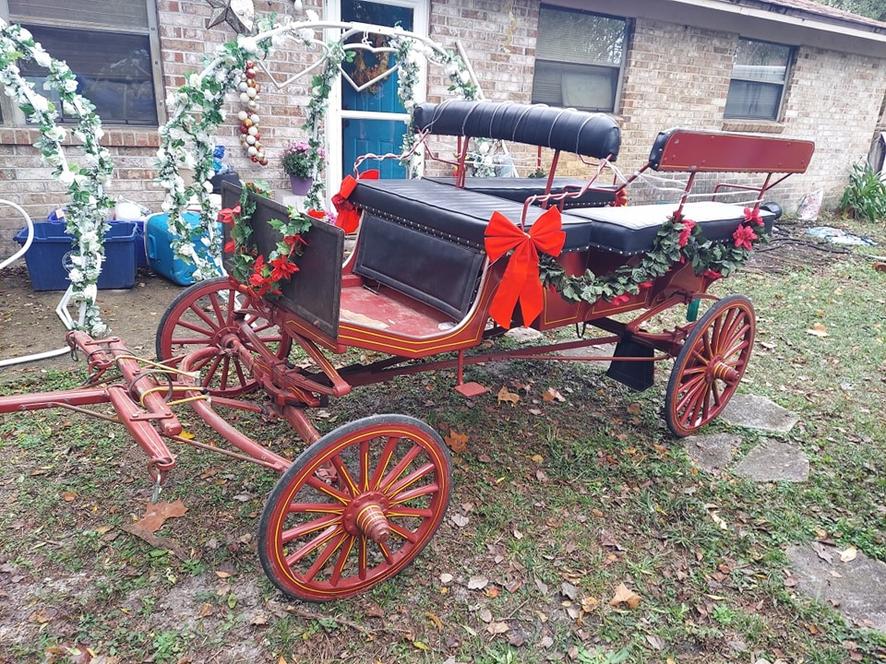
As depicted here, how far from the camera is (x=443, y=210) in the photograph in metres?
3.08

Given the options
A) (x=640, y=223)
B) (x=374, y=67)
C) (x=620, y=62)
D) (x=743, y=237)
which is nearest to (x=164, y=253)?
(x=374, y=67)

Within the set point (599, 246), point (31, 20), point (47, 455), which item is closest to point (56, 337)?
point (47, 455)

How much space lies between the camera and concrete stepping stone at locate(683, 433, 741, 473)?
12.1 feet

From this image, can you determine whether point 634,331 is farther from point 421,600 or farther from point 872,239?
point 872,239

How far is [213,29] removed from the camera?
19.8 feet

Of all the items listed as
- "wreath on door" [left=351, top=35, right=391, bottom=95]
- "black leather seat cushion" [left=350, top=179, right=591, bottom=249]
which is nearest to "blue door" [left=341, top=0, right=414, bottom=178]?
"wreath on door" [left=351, top=35, right=391, bottom=95]

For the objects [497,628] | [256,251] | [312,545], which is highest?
[256,251]

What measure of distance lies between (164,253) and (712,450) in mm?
4806

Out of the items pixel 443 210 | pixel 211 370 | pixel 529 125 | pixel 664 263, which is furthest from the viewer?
pixel 211 370

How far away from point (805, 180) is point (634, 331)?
34.1 ft

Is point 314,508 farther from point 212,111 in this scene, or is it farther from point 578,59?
point 578,59

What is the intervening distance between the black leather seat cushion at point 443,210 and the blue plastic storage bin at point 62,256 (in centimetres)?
286

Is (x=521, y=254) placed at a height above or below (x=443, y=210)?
below

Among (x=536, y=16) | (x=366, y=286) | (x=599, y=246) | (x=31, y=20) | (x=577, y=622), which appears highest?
(x=536, y=16)
